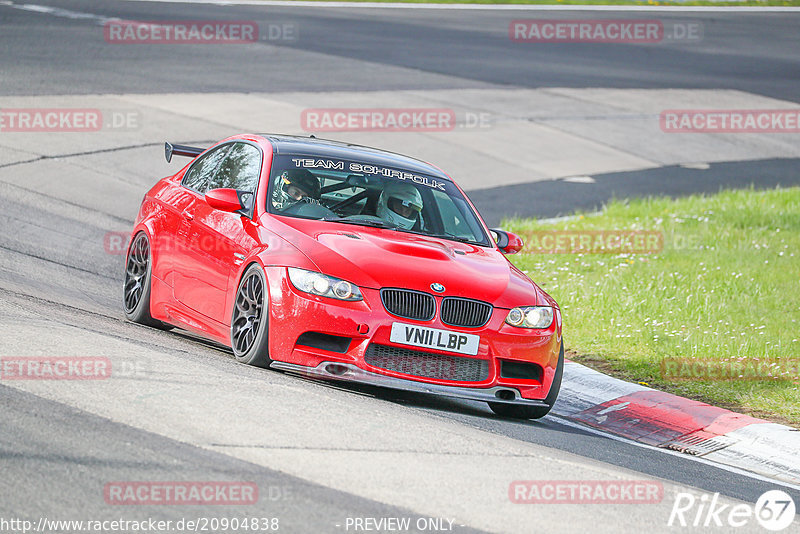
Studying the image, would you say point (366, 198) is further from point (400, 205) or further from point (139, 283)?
point (139, 283)

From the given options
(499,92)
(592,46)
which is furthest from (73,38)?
(592,46)

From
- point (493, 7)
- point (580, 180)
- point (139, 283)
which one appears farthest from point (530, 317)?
point (493, 7)

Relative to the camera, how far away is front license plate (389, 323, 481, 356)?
299 inches

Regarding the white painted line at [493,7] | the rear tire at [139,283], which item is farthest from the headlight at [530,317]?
the white painted line at [493,7]

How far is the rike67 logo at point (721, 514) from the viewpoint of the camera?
231 inches

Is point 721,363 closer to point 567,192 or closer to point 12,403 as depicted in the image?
point 12,403

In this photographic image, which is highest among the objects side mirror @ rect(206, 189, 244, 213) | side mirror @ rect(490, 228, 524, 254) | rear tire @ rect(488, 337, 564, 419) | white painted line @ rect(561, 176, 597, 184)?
side mirror @ rect(206, 189, 244, 213)

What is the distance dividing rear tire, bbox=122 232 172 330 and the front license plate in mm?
2821

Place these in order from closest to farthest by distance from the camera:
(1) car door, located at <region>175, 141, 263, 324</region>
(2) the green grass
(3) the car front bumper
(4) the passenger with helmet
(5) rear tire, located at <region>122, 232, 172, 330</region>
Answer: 1. (3) the car front bumper
2. (1) car door, located at <region>175, 141, 263, 324</region>
3. (4) the passenger with helmet
4. (5) rear tire, located at <region>122, 232, 172, 330</region>
5. (2) the green grass

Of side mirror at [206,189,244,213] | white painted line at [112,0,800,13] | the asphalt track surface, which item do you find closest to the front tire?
the asphalt track surface

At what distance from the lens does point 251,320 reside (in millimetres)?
8047

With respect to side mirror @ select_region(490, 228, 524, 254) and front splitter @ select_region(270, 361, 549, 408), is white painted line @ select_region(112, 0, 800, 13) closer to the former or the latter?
side mirror @ select_region(490, 228, 524, 254)

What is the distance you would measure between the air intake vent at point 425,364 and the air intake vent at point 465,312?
224 millimetres

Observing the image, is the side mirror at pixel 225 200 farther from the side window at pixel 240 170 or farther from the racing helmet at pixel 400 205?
the racing helmet at pixel 400 205
